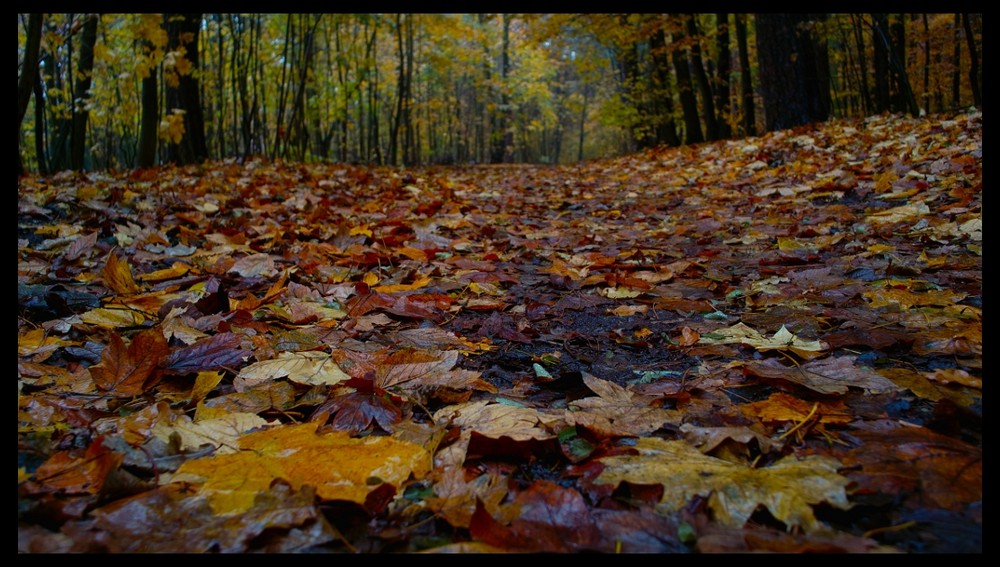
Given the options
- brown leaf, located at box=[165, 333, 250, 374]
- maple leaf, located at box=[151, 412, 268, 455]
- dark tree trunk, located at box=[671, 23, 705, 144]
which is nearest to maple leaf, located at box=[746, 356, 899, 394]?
maple leaf, located at box=[151, 412, 268, 455]

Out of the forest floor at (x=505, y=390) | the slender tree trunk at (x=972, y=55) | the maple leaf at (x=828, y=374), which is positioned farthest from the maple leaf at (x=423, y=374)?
the slender tree trunk at (x=972, y=55)

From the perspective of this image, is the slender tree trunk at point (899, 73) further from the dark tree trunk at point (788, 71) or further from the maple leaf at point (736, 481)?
the maple leaf at point (736, 481)

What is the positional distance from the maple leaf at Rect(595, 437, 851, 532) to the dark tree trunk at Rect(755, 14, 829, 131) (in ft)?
24.9

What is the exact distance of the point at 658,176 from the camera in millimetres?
6223

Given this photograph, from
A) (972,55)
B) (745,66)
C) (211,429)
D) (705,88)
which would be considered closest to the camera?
(211,429)

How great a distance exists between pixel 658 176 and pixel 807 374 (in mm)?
5344

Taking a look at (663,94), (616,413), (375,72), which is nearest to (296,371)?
(616,413)

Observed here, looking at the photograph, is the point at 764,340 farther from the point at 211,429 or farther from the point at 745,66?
the point at 745,66

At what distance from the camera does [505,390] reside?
1284 millimetres

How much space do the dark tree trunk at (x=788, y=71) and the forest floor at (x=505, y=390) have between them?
4855 mm

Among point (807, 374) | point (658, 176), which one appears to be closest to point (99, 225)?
point (807, 374)

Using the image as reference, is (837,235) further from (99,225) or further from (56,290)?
(99,225)

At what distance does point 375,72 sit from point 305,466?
11803 millimetres

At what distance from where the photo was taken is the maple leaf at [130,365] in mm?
Result: 1186
